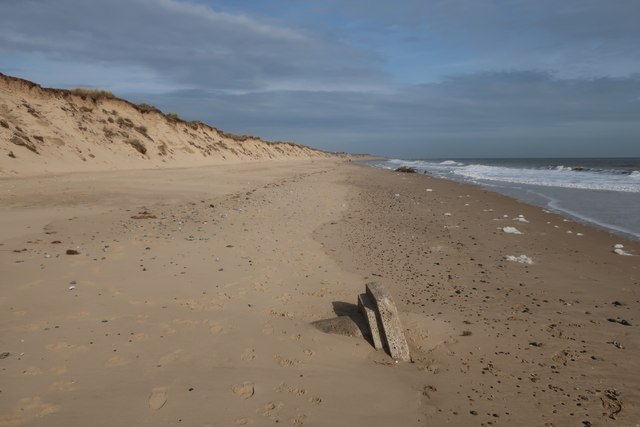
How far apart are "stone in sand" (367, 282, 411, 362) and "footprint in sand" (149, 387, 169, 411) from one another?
6.32ft

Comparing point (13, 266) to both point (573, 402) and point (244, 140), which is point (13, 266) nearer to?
point (573, 402)

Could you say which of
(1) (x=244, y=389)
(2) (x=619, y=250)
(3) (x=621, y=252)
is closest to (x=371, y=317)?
(1) (x=244, y=389)

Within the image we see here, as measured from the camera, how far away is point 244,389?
310cm

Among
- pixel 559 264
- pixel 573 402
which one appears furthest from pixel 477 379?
pixel 559 264

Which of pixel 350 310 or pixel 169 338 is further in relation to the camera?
pixel 350 310

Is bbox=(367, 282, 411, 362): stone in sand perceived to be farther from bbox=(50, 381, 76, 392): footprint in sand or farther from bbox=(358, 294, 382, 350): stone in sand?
bbox=(50, 381, 76, 392): footprint in sand

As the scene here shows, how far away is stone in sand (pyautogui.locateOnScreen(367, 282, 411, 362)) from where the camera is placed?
12.1 feet

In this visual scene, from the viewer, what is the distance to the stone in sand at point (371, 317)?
385 centimetres

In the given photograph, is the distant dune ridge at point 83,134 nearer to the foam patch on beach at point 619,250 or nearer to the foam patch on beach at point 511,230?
the foam patch on beach at point 511,230

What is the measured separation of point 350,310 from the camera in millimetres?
4648

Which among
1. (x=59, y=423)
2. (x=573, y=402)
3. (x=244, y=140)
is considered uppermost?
(x=244, y=140)

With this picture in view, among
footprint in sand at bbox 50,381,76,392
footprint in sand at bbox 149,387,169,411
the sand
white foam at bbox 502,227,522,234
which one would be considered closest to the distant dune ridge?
the sand

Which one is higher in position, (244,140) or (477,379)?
A: (244,140)

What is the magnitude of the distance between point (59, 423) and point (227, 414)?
3.46 feet
